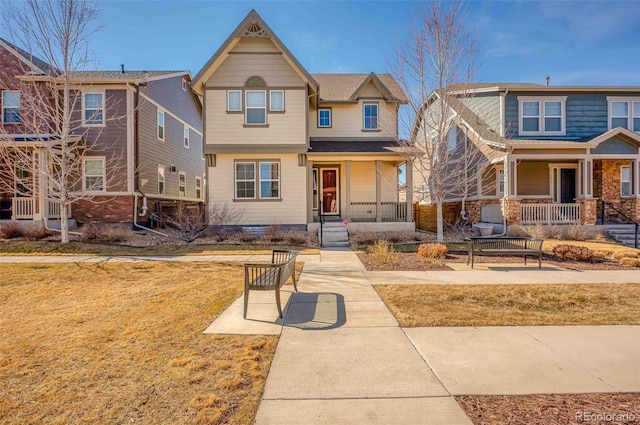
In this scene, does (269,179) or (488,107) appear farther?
(488,107)

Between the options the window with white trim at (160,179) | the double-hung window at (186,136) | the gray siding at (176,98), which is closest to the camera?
the gray siding at (176,98)

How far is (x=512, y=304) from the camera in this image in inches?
237

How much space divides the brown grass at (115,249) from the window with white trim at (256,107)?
6.60 meters

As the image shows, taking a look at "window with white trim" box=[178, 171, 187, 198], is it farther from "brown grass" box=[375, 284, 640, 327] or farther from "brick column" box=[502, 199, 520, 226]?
"brick column" box=[502, 199, 520, 226]

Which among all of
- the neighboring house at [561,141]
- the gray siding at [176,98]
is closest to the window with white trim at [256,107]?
the gray siding at [176,98]


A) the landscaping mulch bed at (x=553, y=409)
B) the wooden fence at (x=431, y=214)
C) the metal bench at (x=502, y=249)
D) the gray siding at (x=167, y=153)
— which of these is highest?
the gray siding at (x=167, y=153)

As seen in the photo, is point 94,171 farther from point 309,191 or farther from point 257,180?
point 309,191

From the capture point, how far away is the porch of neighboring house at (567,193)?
52.5ft

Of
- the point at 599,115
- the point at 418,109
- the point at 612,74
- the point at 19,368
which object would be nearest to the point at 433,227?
the point at 418,109

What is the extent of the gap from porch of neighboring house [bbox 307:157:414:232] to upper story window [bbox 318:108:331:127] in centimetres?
233

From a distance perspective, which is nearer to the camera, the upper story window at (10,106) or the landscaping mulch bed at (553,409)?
the landscaping mulch bed at (553,409)

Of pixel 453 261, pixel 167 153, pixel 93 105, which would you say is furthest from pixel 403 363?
pixel 167 153

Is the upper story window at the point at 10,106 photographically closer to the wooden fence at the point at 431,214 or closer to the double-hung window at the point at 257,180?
the double-hung window at the point at 257,180

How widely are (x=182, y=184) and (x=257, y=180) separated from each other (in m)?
10.00
